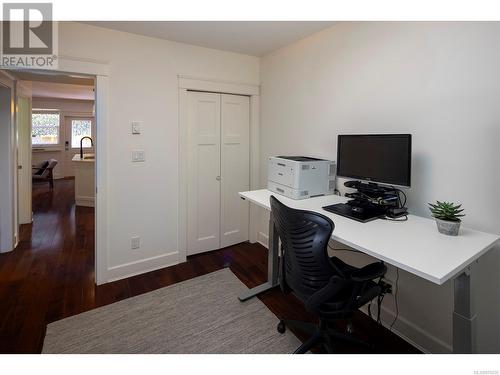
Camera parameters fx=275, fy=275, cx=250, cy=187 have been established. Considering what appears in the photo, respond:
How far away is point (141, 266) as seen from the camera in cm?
275

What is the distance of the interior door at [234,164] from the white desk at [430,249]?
6.01 ft

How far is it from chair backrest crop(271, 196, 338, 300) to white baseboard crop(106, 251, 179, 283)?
1706mm

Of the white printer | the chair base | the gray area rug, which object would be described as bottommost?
the gray area rug

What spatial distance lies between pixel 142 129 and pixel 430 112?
2338mm

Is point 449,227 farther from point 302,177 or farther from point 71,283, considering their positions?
point 71,283

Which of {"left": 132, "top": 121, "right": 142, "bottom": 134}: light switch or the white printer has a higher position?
{"left": 132, "top": 121, "right": 142, "bottom": 134}: light switch

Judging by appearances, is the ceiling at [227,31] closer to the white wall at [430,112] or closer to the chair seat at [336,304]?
the white wall at [430,112]

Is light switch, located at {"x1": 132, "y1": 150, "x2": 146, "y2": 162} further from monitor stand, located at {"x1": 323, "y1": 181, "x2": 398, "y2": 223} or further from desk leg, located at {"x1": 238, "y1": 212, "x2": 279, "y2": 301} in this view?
monitor stand, located at {"x1": 323, "y1": 181, "x2": 398, "y2": 223}

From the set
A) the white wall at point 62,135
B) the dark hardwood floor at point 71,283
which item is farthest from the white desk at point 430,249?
the white wall at point 62,135

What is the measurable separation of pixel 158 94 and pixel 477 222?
2686 millimetres

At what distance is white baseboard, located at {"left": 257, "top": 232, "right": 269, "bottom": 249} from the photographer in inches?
133

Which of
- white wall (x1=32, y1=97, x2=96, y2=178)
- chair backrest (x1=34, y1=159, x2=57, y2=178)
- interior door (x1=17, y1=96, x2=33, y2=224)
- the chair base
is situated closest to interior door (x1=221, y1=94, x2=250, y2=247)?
the chair base
